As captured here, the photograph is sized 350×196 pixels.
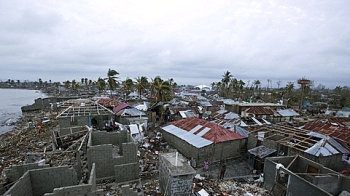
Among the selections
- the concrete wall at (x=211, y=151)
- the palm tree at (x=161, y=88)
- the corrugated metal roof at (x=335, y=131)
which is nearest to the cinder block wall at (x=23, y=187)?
the concrete wall at (x=211, y=151)

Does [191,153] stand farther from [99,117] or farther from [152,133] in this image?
[99,117]

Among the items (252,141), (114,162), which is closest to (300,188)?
(252,141)

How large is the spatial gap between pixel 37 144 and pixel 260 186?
68.2ft

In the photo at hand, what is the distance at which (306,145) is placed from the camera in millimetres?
14320

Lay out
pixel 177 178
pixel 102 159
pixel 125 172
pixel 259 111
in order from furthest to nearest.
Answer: pixel 259 111 → pixel 102 159 → pixel 125 172 → pixel 177 178

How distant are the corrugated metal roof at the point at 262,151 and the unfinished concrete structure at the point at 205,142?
5.45ft

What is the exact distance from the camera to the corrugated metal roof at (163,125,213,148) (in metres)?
14.8

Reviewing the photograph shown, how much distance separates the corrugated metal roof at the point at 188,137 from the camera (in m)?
14.8

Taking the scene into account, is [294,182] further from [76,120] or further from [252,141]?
[76,120]

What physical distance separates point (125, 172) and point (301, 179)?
30.6 ft

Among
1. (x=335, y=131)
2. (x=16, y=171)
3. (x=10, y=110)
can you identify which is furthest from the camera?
(x=10, y=110)

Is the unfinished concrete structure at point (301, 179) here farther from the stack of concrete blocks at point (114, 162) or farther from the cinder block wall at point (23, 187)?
the cinder block wall at point (23, 187)

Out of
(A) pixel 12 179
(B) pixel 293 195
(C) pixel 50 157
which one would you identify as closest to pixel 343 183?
(B) pixel 293 195

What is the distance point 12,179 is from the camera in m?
8.63
